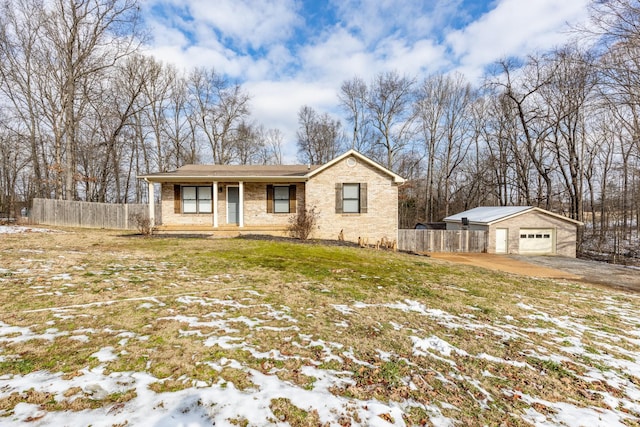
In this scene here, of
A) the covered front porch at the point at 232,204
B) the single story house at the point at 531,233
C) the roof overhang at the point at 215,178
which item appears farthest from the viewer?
the single story house at the point at 531,233

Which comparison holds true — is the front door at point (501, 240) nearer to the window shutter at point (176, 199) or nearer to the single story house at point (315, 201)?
the single story house at point (315, 201)

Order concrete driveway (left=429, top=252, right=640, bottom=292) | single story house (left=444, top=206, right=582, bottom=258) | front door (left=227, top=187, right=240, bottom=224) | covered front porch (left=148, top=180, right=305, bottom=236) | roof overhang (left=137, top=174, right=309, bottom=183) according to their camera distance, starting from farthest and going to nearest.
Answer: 1. single story house (left=444, top=206, right=582, bottom=258)
2. front door (left=227, top=187, right=240, bottom=224)
3. covered front porch (left=148, top=180, right=305, bottom=236)
4. roof overhang (left=137, top=174, right=309, bottom=183)
5. concrete driveway (left=429, top=252, right=640, bottom=292)

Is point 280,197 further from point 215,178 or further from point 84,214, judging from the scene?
point 84,214

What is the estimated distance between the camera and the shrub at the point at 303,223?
1266 cm

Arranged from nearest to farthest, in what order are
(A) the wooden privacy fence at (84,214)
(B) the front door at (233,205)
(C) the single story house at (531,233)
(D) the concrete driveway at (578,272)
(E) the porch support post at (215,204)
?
1. (D) the concrete driveway at (578,272)
2. (E) the porch support post at (215,204)
3. (B) the front door at (233,205)
4. (C) the single story house at (531,233)
5. (A) the wooden privacy fence at (84,214)

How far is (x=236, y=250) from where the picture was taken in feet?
30.1

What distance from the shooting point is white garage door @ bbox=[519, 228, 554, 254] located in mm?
16391

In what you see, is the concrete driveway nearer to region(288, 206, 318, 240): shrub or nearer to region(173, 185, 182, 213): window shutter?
region(288, 206, 318, 240): shrub

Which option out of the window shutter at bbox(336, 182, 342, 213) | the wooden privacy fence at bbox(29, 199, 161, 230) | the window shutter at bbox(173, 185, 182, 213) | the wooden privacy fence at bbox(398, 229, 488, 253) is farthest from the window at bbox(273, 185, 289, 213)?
the wooden privacy fence at bbox(29, 199, 161, 230)

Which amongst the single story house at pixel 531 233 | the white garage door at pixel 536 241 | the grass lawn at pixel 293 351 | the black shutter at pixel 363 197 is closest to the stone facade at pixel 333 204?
the black shutter at pixel 363 197

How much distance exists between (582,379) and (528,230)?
53.7 ft

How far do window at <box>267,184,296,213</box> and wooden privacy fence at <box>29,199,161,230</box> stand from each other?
11029 millimetres

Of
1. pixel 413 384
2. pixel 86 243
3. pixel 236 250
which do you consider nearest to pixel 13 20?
pixel 86 243

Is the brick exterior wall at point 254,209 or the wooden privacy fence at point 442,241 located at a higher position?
the brick exterior wall at point 254,209
